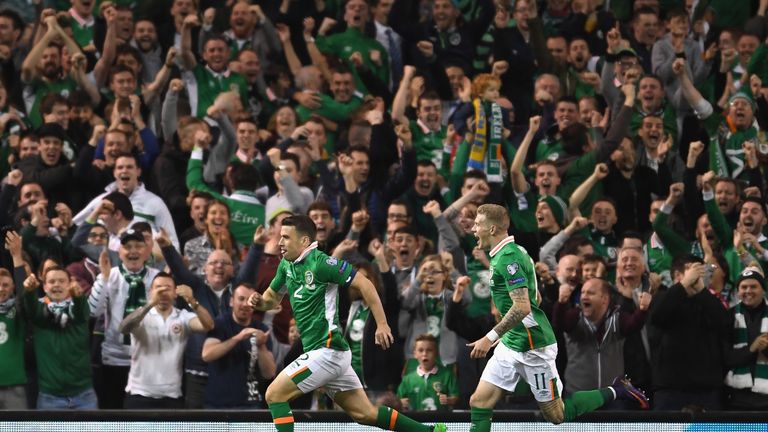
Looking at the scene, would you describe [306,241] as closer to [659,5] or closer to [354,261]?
[354,261]

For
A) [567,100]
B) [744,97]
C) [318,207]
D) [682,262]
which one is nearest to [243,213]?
[318,207]

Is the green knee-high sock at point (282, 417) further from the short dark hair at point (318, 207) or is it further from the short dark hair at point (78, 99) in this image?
the short dark hair at point (78, 99)

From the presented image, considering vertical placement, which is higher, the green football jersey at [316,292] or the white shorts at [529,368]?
the green football jersey at [316,292]

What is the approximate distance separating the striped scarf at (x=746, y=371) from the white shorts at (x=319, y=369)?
3.98 meters

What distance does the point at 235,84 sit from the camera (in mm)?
17969

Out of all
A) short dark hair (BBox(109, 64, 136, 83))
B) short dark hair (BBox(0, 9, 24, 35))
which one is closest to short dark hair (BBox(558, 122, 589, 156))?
short dark hair (BBox(109, 64, 136, 83))

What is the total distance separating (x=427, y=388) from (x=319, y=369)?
7.59 ft

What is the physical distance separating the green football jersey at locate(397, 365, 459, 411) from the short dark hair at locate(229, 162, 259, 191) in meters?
3.08

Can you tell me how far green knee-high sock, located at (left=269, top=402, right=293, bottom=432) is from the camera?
11.7 m

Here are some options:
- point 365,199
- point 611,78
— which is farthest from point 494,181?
point 611,78

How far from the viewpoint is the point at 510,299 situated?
38.9 ft

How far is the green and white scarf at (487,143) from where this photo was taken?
53.3 ft

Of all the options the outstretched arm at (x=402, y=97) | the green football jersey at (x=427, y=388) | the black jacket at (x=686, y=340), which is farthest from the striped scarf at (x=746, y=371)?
the outstretched arm at (x=402, y=97)

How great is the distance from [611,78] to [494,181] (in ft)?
8.12
